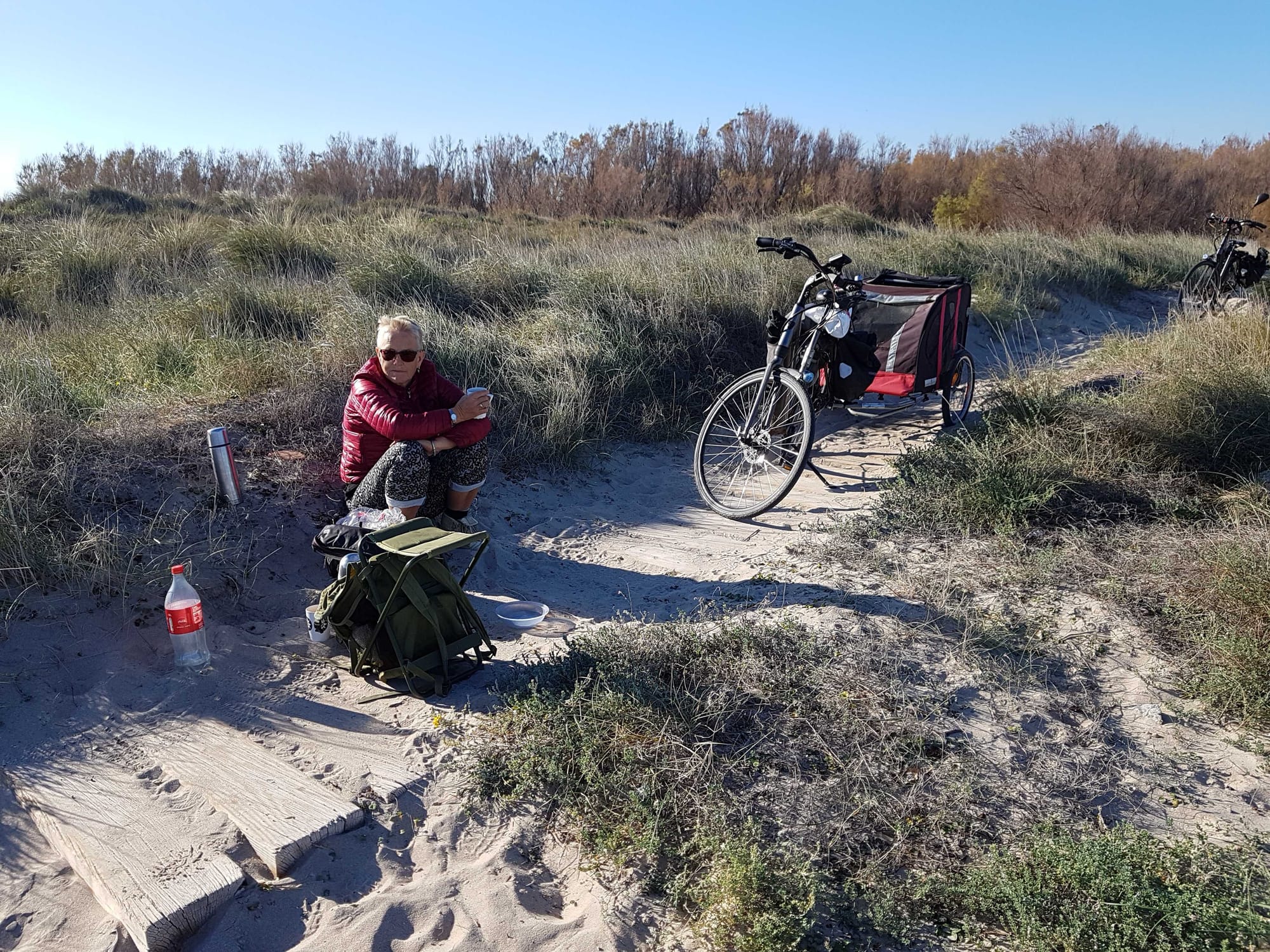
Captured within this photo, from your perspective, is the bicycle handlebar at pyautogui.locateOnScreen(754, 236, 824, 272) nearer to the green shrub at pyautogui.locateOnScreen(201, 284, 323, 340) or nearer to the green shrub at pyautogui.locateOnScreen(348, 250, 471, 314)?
the green shrub at pyautogui.locateOnScreen(348, 250, 471, 314)

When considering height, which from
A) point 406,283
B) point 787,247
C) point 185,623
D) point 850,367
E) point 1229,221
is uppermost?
point 1229,221

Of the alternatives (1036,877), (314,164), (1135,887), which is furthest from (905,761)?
(314,164)

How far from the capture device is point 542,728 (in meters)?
2.80

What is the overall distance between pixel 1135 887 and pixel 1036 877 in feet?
0.73

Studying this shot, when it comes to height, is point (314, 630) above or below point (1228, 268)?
below

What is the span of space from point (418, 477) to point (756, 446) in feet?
7.25

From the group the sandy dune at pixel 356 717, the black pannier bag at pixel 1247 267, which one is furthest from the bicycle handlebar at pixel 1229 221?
the sandy dune at pixel 356 717

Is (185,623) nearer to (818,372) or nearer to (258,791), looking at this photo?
(258,791)

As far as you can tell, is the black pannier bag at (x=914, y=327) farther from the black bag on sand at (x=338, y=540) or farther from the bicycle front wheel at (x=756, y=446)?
the black bag on sand at (x=338, y=540)

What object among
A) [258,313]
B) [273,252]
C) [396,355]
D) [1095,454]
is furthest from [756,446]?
[273,252]

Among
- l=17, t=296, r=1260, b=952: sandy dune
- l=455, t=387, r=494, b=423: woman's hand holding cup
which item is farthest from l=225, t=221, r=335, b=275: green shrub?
l=455, t=387, r=494, b=423: woman's hand holding cup

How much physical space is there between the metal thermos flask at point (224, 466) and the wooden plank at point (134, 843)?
166cm

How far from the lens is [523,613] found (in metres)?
3.84

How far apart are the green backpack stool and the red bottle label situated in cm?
46
